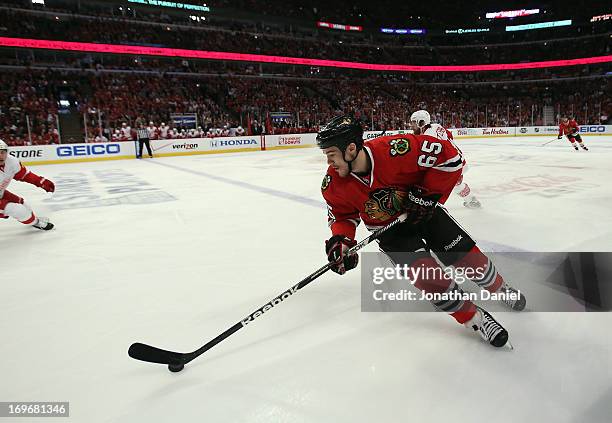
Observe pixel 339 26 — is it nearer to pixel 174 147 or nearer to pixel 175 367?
pixel 174 147

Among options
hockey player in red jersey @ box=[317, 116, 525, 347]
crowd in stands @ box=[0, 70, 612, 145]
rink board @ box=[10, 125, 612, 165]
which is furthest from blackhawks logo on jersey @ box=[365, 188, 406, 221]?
crowd in stands @ box=[0, 70, 612, 145]

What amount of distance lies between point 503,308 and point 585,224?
7.47 feet

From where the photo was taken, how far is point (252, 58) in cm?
2644

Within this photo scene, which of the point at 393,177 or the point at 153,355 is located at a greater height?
the point at 393,177

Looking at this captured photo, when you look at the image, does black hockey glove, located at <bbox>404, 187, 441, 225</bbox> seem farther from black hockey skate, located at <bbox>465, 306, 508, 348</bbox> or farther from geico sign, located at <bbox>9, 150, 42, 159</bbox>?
geico sign, located at <bbox>9, 150, 42, 159</bbox>

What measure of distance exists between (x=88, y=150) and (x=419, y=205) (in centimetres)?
1503

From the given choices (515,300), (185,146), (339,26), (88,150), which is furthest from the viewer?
(339,26)

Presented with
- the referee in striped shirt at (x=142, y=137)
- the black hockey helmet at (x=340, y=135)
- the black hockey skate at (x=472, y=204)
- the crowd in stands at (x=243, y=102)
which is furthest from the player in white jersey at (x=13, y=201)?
the crowd in stands at (x=243, y=102)

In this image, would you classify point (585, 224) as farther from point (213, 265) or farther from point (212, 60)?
point (212, 60)

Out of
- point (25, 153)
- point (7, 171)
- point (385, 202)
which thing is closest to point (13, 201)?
point (7, 171)

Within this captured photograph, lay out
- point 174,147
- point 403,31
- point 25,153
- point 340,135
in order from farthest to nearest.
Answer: point 403,31 → point 174,147 → point 25,153 → point 340,135

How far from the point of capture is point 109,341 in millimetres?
2303

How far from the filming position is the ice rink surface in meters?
1.72

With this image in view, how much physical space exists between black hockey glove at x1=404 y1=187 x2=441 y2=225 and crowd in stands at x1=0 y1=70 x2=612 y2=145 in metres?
14.7
